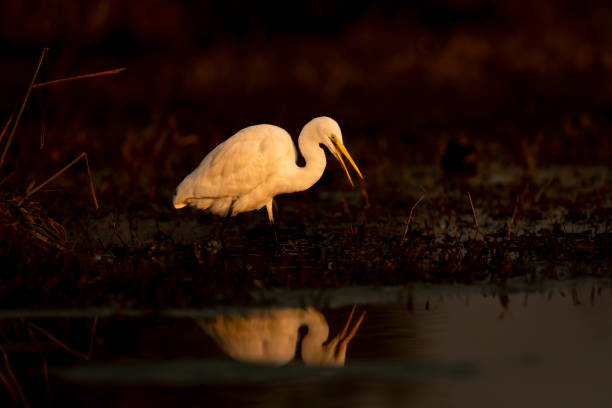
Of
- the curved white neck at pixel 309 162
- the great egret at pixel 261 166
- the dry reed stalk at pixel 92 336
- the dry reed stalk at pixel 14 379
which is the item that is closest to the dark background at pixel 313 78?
the great egret at pixel 261 166

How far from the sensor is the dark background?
13273mm

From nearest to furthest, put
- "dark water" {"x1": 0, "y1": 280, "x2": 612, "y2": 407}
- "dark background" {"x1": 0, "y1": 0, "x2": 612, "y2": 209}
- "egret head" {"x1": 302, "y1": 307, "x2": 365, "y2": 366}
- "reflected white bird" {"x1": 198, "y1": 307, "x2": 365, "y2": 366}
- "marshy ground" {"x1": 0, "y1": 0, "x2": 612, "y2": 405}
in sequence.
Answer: "dark water" {"x1": 0, "y1": 280, "x2": 612, "y2": 407}, "egret head" {"x1": 302, "y1": 307, "x2": 365, "y2": 366}, "reflected white bird" {"x1": 198, "y1": 307, "x2": 365, "y2": 366}, "marshy ground" {"x1": 0, "y1": 0, "x2": 612, "y2": 405}, "dark background" {"x1": 0, "y1": 0, "x2": 612, "y2": 209}

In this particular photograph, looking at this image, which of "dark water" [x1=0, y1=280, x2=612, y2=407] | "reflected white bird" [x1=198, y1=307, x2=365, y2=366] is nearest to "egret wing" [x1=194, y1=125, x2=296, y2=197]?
"dark water" [x1=0, y1=280, x2=612, y2=407]

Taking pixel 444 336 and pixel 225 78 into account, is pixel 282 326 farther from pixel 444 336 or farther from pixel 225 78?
pixel 225 78

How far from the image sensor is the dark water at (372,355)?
4828mm

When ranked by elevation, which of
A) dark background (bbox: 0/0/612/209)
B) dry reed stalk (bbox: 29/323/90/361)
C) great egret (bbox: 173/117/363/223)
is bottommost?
dry reed stalk (bbox: 29/323/90/361)

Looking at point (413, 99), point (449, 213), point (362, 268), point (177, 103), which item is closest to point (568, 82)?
point (413, 99)

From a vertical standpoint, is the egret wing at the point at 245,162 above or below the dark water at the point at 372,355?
above

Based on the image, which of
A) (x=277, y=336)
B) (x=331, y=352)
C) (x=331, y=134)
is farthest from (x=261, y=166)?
(x=331, y=352)

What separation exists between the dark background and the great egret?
3.10 meters

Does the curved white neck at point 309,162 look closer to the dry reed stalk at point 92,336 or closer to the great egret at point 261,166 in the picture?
the great egret at point 261,166

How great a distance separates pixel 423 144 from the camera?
14453 mm

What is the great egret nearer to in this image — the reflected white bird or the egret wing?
the egret wing

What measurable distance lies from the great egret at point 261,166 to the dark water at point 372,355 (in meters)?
1.70
